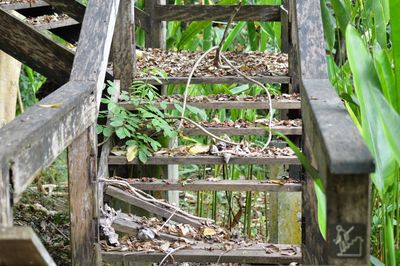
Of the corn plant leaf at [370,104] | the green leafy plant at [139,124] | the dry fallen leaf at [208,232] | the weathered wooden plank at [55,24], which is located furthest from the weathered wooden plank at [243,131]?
the weathered wooden plank at [55,24]

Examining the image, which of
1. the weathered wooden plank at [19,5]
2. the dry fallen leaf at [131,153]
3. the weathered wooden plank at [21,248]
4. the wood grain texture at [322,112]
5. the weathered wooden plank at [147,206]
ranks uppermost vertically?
the weathered wooden plank at [19,5]

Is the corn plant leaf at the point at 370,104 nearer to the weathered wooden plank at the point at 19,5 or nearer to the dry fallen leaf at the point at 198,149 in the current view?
the dry fallen leaf at the point at 198,149

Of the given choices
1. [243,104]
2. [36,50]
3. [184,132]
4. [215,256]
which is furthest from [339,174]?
[36,50]

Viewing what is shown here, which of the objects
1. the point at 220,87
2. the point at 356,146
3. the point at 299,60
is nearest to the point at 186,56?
the point at 220,87

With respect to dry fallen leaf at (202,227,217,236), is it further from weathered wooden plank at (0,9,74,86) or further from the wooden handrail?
weathered wooden plank at (0,9,74,86)

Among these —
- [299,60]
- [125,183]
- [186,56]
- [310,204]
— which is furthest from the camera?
[186,56]

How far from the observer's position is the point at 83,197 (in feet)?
9.59

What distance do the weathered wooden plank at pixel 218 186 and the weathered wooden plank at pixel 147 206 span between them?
0.25ft

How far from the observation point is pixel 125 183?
11.3ft

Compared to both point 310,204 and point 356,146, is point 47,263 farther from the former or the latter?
point 310,204

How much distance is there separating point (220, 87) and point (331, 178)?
316 cm

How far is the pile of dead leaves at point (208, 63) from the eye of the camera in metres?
4.27

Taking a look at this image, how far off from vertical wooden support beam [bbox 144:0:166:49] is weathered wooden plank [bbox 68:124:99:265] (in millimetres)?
2309

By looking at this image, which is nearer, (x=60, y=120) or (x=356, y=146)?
(x=356, y=146)
